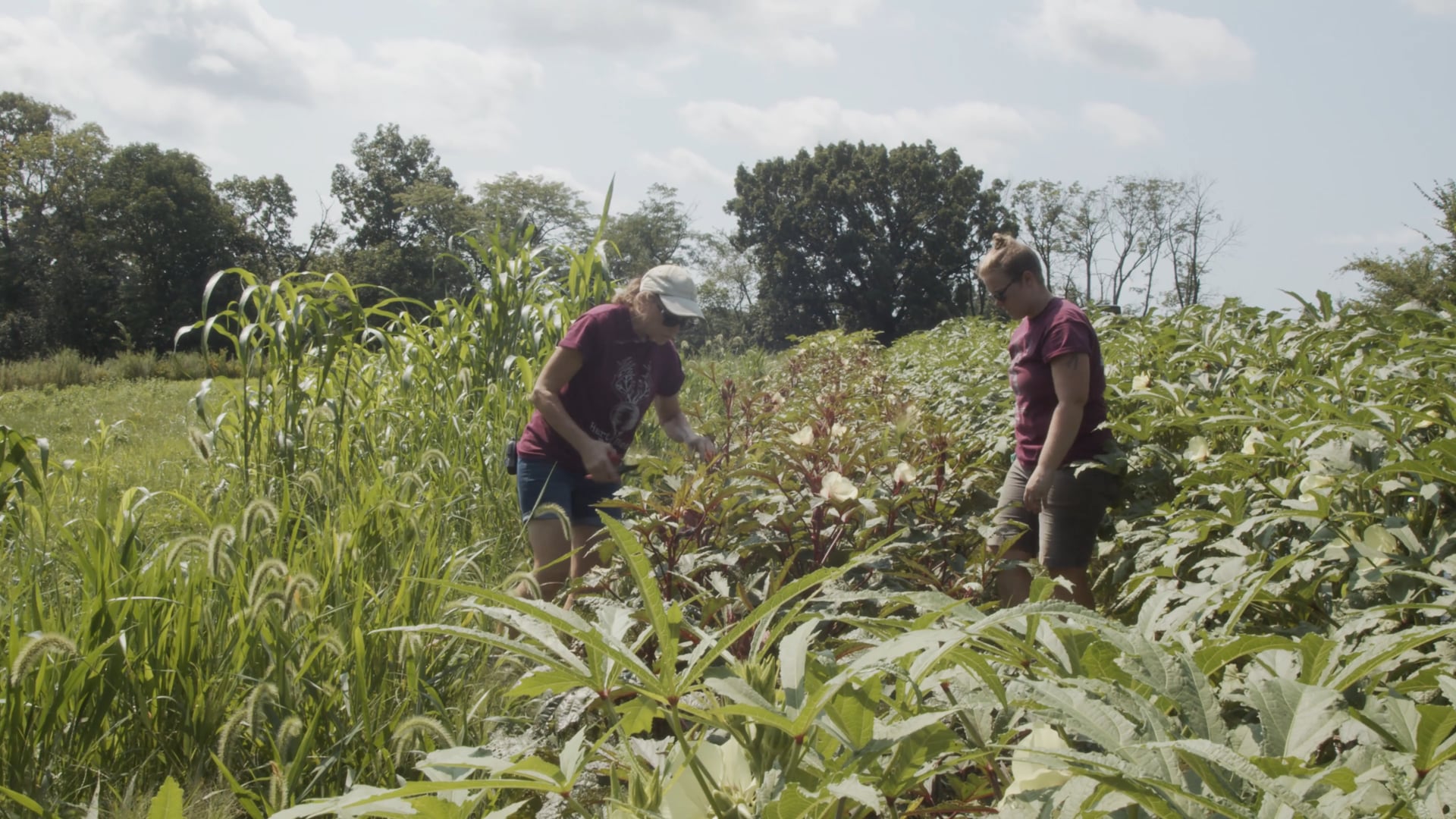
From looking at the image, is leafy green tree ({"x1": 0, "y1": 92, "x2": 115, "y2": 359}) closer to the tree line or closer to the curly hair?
the tree line

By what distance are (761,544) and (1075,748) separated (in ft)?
3.32

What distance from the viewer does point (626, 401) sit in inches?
127

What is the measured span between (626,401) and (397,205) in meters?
55.2

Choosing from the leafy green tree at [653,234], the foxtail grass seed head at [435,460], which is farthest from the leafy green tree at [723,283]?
the foxtail grass seed head at [435,460]

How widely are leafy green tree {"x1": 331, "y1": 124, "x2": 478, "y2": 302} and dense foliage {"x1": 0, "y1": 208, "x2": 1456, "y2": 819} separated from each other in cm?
4809

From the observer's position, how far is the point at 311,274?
4.16 metres

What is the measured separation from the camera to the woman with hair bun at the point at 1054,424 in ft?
9.63

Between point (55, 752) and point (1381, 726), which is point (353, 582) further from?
point (1381, 726)

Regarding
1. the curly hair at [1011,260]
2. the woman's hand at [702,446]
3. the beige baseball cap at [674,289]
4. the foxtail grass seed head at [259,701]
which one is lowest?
the foxtail grass seed head at [259,701]

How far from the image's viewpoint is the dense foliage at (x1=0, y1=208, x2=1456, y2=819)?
73 centimetres

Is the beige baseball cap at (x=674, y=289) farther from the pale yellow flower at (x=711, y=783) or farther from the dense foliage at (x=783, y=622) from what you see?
the pale yellow flower at (x=711, y=783)

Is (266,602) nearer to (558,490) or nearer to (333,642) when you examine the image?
(333,642)

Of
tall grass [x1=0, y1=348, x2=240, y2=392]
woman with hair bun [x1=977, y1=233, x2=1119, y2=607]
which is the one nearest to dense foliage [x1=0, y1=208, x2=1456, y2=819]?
woman with hair bun [x1=977, y1=233, x2=1119, y2=607]

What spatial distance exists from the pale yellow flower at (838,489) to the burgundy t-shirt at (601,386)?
1.41 m
